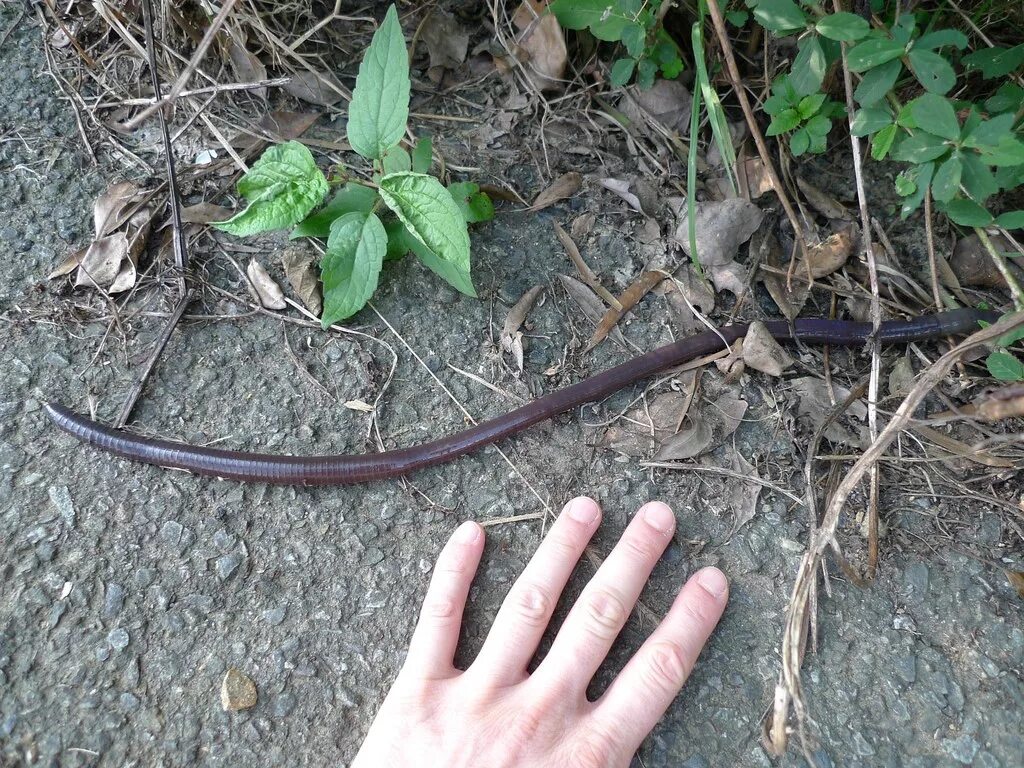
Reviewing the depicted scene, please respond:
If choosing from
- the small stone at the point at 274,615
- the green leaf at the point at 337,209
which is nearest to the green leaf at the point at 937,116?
the green leaf at the point at 337,209

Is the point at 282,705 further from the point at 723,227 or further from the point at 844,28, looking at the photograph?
the point at 844,28

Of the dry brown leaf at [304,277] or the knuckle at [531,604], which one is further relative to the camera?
the dry brown leaf at [304,277]

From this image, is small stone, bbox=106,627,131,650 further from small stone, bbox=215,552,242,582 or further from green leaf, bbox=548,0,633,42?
green leaf, bbox=548,0,633,42

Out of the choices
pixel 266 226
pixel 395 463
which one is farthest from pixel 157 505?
pixel 266 226

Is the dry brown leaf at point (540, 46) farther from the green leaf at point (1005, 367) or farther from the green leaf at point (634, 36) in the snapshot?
the green leaf at point (1005, 367)

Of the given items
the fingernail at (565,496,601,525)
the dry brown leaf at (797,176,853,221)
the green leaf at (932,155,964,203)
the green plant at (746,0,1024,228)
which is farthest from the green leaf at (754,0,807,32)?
the fingernail at (565,496,601,525)

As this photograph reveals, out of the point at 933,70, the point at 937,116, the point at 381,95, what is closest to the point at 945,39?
the point at 933,70

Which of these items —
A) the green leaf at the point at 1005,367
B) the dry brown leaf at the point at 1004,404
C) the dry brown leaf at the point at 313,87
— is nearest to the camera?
the dry brown leaf at the point at 1004,404
